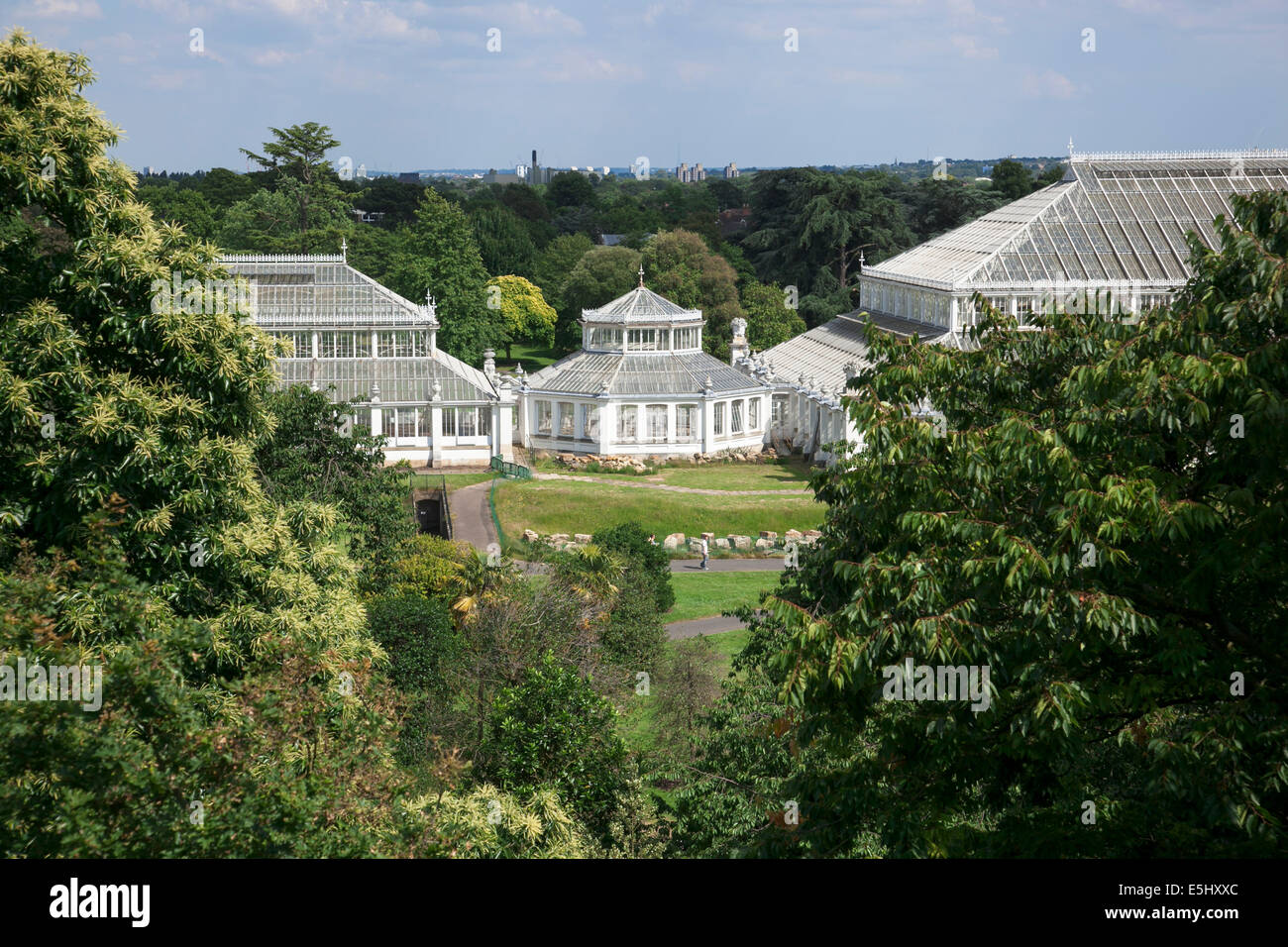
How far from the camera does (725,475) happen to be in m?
58.3

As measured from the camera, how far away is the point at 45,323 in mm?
17875

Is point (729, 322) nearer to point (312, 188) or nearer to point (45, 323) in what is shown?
point (312, 188)

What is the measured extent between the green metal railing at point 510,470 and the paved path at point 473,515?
1.77 m

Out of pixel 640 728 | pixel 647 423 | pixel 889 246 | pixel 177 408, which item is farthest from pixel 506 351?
pixel 177 408

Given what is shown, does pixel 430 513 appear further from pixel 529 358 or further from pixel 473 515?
pixel 529 358

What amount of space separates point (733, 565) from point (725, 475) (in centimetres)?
1126

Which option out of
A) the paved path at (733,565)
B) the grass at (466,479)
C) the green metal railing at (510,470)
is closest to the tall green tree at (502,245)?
the green metal railing at (510,470)

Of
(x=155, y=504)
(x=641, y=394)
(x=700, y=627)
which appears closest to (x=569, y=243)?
(x=641, y=394)

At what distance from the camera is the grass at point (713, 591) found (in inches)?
1621

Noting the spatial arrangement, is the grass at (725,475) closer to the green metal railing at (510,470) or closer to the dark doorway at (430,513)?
the green metal railing at (510,470)

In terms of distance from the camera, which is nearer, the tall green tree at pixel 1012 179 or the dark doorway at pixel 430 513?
the dark doorway at pixel 430 513

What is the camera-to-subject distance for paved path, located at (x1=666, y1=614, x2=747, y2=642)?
3853 cm

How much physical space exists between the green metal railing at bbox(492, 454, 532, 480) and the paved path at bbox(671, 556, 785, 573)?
1103 centimetres
